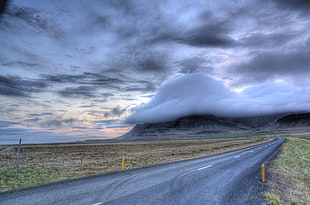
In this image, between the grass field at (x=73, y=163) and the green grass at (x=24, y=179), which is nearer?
the green grass at (x=24, y=179)

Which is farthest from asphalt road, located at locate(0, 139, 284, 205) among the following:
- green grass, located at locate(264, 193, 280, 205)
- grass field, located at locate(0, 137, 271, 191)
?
grass field, located at locate(0, 137, 271, 191)

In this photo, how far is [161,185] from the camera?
36.5 ft

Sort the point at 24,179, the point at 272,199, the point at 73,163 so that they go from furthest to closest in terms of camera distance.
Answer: the point at 73,163 < the point at 24,179 < the point at 272,199

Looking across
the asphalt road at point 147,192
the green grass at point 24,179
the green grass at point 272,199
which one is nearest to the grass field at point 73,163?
the green grass at point 24,179

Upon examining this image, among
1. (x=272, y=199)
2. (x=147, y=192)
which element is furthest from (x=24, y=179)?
(x=272, y=199)

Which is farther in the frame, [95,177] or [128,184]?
[95,177]

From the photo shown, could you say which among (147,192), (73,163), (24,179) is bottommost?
(73,163)

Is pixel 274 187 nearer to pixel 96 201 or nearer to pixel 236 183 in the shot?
pixel 236 183

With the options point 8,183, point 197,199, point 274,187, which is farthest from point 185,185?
point 8,183

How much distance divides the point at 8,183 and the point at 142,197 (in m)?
9.41

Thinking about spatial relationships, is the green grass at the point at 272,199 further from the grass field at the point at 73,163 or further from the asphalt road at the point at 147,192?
the grass field at the point at 73,163

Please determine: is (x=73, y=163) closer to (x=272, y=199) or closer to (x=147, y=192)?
(x=147, y=192)

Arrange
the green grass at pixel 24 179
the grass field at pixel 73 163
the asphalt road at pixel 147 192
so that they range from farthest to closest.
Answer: the grass field at pixel 73 163 → the green grass at pixel 24 179 → the asphalt road at pixel 147 192

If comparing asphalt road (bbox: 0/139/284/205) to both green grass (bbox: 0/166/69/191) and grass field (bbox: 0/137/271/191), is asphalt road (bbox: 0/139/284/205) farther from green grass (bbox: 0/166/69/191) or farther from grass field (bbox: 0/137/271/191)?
grass field (bbox: 0/137/271/191)
